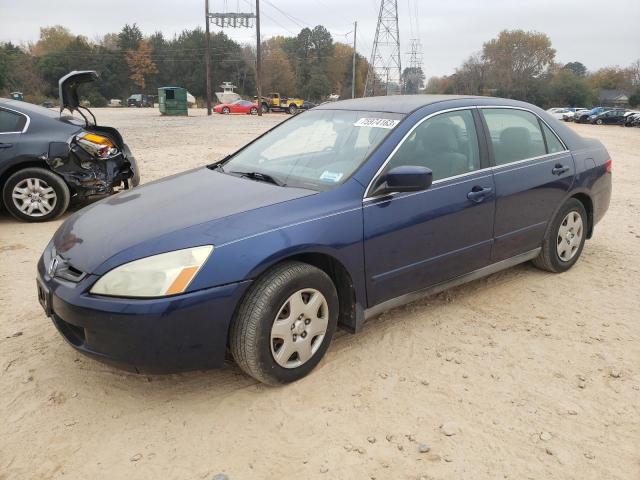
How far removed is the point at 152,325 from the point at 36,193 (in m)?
4.65

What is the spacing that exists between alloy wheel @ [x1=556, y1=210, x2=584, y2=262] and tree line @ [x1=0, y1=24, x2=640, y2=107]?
6728 cm

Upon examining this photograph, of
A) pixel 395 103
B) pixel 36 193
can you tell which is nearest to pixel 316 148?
pixel 395 103

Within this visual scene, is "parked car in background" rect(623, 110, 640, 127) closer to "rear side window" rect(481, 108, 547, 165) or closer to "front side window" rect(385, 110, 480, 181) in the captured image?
"rear side window" rect(481, 108, 547, 165)

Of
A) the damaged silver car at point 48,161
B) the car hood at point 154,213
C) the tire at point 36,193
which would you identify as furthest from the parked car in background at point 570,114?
the car hood at point 154,213

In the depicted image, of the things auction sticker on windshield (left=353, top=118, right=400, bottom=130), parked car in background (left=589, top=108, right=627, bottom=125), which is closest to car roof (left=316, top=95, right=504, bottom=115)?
auction sticker on windshield (left=353, top=118, right=400, bottom=130)

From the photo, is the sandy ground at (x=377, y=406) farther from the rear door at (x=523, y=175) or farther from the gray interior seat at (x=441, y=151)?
the gray interior seat at (x=441, y=151)

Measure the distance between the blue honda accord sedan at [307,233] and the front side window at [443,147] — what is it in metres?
0.01

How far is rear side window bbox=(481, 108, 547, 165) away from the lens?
4012mm

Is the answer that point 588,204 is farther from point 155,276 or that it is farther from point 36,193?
point 36,193

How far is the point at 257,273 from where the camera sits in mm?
2711

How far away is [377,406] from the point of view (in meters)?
2.83

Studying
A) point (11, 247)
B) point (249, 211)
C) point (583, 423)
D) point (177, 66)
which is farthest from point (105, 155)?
point (177, 66)

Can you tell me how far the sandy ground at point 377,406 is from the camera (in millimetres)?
2420

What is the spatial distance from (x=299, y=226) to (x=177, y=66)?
282 ft
